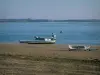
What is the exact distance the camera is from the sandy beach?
2441mm

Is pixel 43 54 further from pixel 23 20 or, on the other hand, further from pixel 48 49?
pixel 23 20

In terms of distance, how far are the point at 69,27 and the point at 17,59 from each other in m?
0.60

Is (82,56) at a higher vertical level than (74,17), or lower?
lower

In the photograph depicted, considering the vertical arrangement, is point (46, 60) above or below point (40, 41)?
below

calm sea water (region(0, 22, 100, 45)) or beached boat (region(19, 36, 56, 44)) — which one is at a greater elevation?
calm sea water (region(0, 22, 100, 45))

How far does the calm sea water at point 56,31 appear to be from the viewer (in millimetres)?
2418

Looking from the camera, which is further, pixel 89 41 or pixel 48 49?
pixel 48 49

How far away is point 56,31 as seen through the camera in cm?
248

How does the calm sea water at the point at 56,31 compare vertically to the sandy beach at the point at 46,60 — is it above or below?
above

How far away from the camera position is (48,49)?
8.81 ft

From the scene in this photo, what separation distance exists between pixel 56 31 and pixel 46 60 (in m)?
0.29

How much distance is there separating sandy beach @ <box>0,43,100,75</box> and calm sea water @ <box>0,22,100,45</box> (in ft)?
0.26

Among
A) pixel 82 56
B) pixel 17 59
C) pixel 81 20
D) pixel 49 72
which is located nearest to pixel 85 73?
pixel 82 56

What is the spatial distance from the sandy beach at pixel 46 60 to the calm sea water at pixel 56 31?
0.26 feet
